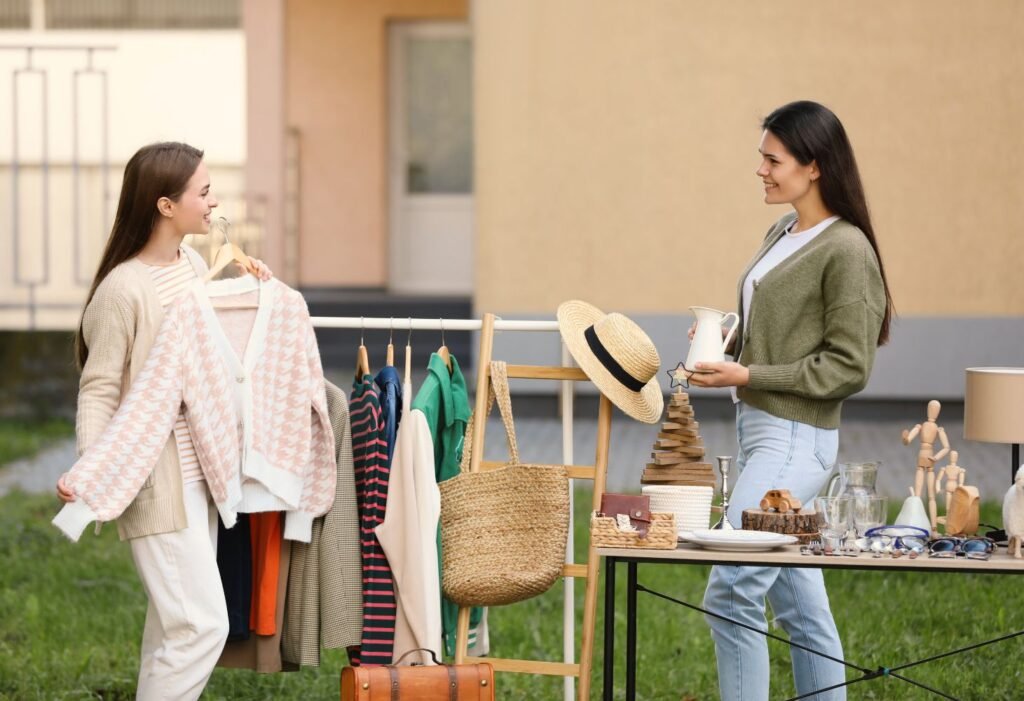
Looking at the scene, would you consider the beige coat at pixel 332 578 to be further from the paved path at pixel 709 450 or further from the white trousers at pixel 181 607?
the paved path at pixel 709 450

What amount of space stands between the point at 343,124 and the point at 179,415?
36.8 feet

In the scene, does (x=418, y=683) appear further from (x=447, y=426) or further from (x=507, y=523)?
(x=447, y=426)

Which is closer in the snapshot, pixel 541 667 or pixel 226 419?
pixel 226 419

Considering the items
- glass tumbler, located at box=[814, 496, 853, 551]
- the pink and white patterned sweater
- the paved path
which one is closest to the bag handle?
the pink and white patterned sweater

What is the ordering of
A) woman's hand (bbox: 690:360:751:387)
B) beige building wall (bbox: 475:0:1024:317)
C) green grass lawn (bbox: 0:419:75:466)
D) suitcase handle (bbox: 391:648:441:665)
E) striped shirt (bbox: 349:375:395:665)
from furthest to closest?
1. beige building wall (bbox: 475:0:1024:317)
2. green grass lawn (bbox: 0:419:75:466)
3. striped shirt (bbox: 349:375:395:665)
4. suitcase handle (bbox: 391:648:441:665)
5. woman's hand (bbox: 690:360:751:387)

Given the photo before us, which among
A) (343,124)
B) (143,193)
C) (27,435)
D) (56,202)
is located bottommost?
(27,435)

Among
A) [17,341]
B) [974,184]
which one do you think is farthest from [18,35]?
[974,184]

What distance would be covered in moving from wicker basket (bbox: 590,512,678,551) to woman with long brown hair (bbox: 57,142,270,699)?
94 cm

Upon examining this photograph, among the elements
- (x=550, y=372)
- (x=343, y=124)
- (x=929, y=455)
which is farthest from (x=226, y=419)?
(x=343, y=124)

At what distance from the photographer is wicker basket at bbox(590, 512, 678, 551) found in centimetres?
349

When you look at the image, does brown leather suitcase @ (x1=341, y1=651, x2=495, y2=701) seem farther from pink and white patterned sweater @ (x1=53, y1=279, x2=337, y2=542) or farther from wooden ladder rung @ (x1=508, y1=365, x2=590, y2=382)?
wooden ladder rung @ (x1=508, y1=365, x2=590, y2=382)

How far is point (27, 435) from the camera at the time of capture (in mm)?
10844

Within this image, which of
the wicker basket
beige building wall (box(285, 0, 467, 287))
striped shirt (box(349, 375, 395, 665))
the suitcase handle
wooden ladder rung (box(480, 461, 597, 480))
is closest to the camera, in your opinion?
the wicker basket

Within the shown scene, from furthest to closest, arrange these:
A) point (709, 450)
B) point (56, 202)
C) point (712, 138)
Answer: point (56, 202)
point (712, 138)
point (709, 450)
